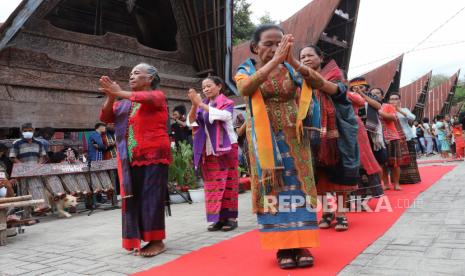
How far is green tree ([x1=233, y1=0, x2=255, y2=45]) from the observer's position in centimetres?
2402

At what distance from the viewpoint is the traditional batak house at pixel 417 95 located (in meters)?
23.3

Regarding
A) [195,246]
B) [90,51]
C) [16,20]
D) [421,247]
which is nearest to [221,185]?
[195,246]

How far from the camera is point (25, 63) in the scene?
7379mm

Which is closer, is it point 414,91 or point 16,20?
point 16,20

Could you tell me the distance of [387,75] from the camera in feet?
65.2

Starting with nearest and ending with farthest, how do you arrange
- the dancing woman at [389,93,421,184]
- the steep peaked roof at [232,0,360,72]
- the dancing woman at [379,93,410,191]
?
the dancing woman at [379,93,410,191]
the dancing woman at [389,93,421,184]
the steep peaked roof at [232,0,360,72]

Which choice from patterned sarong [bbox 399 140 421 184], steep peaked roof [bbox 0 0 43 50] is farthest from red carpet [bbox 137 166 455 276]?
steep peaked roof [bbox 0 0 43 50]

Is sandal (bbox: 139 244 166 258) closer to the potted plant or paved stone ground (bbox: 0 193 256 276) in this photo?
paved stone ground (bbox: 0 193 256 276)

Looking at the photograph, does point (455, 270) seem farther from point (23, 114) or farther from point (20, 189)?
point (23, 114)

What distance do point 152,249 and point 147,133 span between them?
93cm

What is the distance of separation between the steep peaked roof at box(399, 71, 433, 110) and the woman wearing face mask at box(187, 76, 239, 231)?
21670 millimetres

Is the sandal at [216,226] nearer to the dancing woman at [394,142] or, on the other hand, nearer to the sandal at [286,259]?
the sandal at [286,259]

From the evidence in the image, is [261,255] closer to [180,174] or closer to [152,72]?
[152,72]

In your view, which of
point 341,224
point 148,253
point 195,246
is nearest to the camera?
point 148,253
